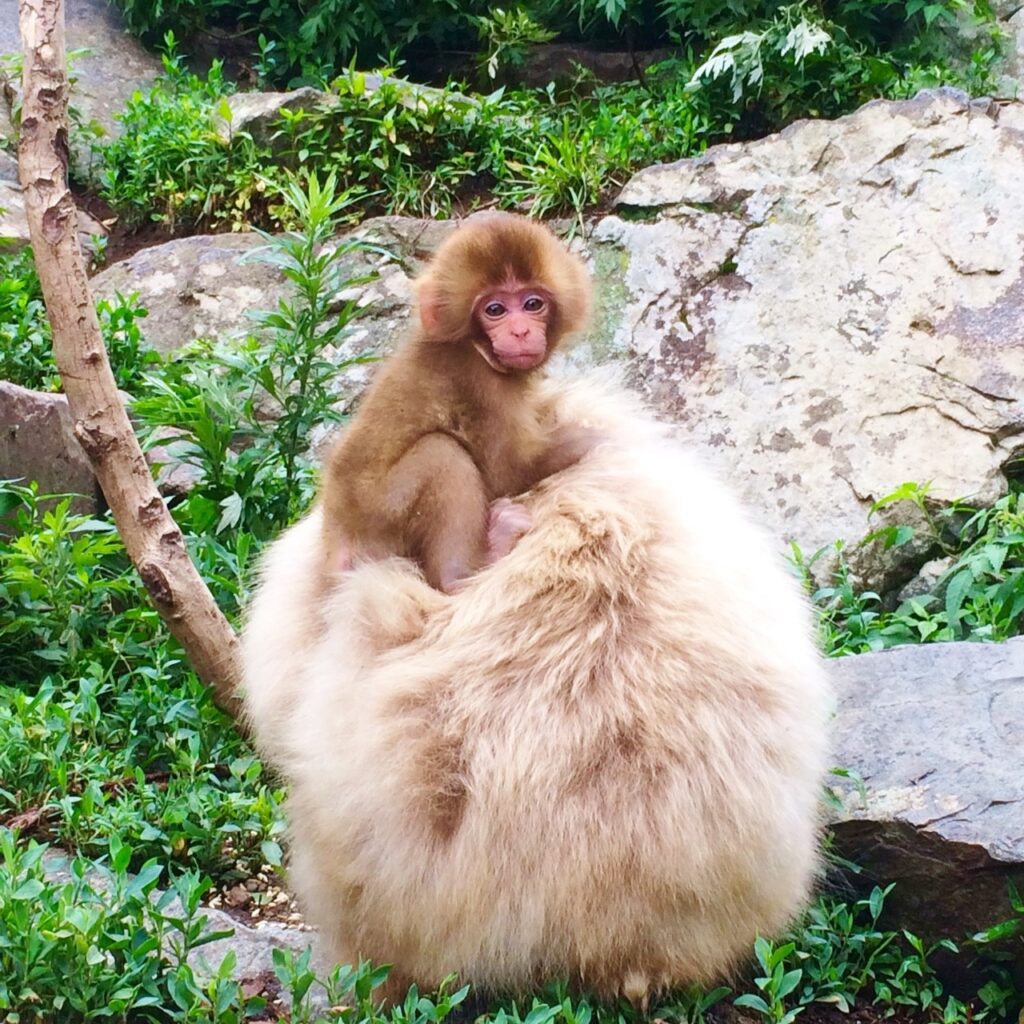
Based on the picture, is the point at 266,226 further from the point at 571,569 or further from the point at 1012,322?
the point at 571,569

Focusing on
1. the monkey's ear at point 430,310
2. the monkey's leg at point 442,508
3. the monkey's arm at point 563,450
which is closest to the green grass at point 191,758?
the monkey's leg at point 442,508

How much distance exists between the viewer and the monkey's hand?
9.01 ft

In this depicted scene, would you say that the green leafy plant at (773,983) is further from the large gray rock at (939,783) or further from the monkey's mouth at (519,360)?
the monkey's mouth at (519,360)

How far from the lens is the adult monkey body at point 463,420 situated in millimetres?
2820

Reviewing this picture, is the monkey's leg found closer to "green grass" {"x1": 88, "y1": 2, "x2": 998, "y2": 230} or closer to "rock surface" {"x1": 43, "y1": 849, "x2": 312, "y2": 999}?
"rock surface" {"x1": 43, "y1": 849, "x2": 312, "y2": 999}

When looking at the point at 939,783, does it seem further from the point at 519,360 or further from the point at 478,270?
the point at 478,270

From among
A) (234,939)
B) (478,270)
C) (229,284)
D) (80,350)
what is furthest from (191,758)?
(229,284)

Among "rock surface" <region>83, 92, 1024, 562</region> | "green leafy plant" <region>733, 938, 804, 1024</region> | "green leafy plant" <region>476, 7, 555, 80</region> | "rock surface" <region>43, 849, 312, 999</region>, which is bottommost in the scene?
"rock surface" <region>43, 849, 312, 999</region>

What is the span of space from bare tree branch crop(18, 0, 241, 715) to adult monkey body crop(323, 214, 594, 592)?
91cm

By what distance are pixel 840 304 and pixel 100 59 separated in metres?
5.85

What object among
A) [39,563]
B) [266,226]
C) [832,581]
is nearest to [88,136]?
[266,226]

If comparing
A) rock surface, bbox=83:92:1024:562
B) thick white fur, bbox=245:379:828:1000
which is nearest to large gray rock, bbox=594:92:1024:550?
rock surface, bbox=83:92:1024:562

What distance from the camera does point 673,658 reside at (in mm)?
2494

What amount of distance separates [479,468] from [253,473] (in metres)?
2.08
